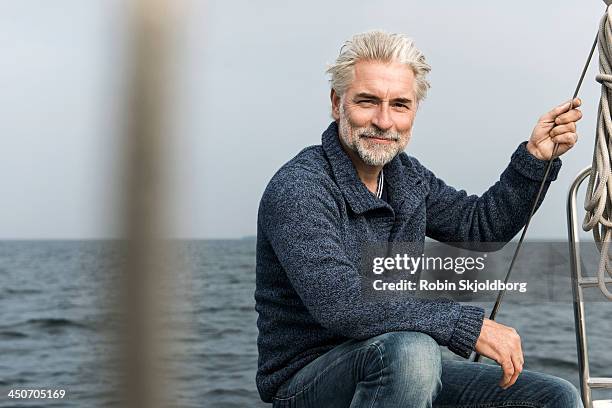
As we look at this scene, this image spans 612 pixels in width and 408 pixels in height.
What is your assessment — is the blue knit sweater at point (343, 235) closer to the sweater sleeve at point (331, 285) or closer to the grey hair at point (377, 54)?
the sweater sleeve at point (331, 285)

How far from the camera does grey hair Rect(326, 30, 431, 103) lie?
6.70ft

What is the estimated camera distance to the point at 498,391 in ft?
6.43

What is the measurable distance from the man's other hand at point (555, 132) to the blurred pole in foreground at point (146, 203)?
5.31 ft

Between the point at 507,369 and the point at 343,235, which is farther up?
the point at 343,235

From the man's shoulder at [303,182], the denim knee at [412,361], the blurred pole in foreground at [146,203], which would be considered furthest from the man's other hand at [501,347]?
the blurred pole in foreground at [146,203]

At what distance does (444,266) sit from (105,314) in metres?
1.79

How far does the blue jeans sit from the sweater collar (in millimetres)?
335

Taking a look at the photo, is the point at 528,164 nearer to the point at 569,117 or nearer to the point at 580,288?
the point at 569,117

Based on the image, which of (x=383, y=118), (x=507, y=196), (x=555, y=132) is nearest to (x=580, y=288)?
(x=507, y=196)

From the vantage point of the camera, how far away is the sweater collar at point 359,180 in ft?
6.66

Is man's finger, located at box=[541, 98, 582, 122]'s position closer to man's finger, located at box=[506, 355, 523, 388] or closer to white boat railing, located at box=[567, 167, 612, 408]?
white boat railing, located at box=[567, 167, 612, 408]

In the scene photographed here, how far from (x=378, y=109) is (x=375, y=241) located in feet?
0.94

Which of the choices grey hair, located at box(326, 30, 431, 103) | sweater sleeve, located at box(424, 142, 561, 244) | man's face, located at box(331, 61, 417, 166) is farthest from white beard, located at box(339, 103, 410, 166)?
sweater sleeve, located at box(424, 142, 561, 244)

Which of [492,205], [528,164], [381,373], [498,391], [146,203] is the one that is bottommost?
[498,391]
